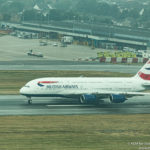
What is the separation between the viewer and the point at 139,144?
59.1m

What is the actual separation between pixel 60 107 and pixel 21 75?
37.9 metres

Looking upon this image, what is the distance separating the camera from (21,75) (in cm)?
11719

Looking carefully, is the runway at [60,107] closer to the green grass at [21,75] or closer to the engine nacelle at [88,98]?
the engine nacelle at [88,98]

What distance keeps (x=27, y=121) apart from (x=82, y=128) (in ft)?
26.5

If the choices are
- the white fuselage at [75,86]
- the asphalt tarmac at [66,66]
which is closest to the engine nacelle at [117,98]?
the white fuselage at [75,86]

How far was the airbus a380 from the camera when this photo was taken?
82.0 metres

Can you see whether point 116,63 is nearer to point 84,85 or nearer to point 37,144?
point 84,85

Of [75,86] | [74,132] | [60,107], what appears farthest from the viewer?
[75,86]

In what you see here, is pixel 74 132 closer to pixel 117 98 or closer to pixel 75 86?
pixel 117 98

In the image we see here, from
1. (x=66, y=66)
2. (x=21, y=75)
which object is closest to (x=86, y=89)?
(x=21, y=75)

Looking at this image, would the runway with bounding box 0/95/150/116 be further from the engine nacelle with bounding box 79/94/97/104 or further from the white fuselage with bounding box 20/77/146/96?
the white fuselage with bounding box 20/77/146/96

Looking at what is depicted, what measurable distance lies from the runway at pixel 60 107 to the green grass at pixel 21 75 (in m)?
9.12

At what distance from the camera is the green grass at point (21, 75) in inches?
3908

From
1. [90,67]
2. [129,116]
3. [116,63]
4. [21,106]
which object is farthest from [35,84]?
[116,63]
